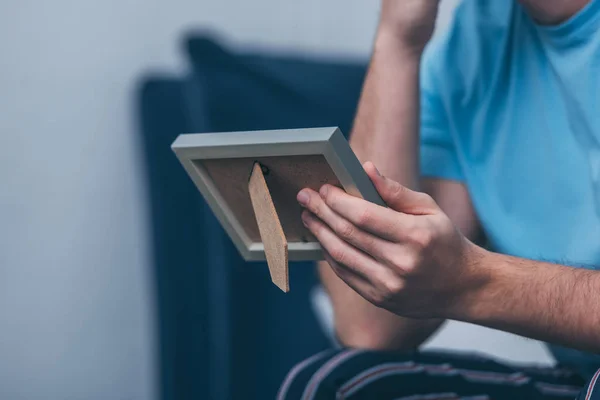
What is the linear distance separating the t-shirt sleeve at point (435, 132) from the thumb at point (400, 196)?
380 millimetres

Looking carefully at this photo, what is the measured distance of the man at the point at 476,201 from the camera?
661 millimetres

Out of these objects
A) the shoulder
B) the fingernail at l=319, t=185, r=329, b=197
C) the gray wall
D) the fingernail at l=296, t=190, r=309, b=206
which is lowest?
the gray wall

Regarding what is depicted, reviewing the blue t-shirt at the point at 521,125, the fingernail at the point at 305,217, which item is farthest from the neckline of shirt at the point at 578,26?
the fingernail at the point at 305,217

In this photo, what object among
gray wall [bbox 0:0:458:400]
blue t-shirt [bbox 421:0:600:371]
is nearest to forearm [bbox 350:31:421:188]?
blue t-shirt [bbox 421:0:600:371]

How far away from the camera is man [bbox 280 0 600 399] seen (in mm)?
661

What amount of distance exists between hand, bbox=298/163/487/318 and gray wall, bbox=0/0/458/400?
103 cm

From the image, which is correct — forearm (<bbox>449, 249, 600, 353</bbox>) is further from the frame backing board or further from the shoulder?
the shoulder

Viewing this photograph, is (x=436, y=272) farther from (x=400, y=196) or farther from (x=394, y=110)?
(x=394, y=110)

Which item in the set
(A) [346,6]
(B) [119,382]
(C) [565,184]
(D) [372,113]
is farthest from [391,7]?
(B) [119,382]

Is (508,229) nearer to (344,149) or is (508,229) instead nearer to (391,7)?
(391,7)

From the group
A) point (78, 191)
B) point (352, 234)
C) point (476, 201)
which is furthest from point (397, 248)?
point (78, 191)

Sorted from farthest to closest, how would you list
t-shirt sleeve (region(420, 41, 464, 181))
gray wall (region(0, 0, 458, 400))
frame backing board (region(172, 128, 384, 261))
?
gray wall (region(0, 0, 458, 400)) < t-shirt sleeve (region(420, 41, 464, 181)) < frame backing board (region(172, 128, 384, 261))

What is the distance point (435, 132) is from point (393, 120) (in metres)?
0.13

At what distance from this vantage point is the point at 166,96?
5.14 ft
